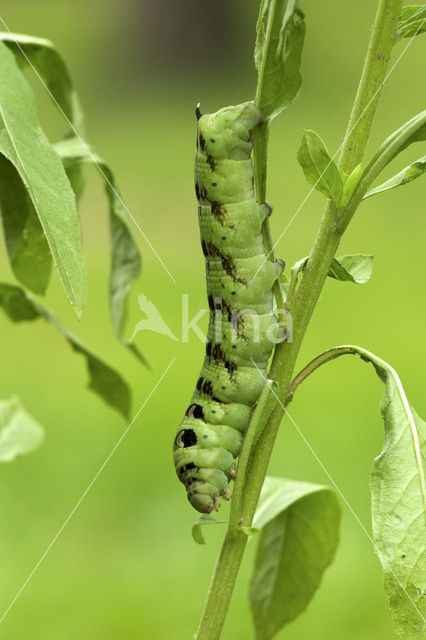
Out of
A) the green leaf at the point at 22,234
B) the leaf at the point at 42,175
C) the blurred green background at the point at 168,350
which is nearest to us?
the leaf at the point at 42,175

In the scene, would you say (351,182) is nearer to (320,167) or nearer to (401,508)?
(320,167)

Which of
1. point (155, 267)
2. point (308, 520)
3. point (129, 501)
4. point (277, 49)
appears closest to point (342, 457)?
point (129, 501)

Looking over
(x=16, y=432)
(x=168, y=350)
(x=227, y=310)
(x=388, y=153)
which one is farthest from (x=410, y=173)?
(x=168, y=350)

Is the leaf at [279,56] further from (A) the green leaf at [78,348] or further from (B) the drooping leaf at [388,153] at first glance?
(A) the green leaf at [78,348]

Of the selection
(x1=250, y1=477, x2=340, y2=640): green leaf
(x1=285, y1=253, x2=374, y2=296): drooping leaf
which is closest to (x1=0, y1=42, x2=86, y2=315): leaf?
(x1=285, y1=253, x2=374, y2=296): drooping leaf

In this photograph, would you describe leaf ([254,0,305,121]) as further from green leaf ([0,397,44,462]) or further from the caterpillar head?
green leaf ([0,397,44,462])

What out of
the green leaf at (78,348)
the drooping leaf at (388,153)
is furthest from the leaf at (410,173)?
the green leaf at (78,348)

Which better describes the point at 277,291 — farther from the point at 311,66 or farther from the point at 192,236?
the point at 311,66
